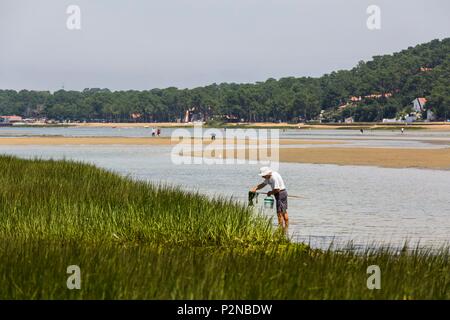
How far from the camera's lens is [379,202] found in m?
31.5

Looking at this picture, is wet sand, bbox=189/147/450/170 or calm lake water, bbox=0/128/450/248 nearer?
calm lake water, bbox=0/128/450/248

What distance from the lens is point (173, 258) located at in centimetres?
1281

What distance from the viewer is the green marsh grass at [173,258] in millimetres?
10680

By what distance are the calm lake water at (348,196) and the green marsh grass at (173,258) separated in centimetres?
359

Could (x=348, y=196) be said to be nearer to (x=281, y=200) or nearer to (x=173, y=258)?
(x=281, y=200)

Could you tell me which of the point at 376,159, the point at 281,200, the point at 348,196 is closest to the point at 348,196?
the point at 348,196

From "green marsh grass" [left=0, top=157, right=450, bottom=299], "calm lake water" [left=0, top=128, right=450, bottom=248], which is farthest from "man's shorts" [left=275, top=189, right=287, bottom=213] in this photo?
"green marsh grass" [left=0, top=157, right=450, bottom=299]

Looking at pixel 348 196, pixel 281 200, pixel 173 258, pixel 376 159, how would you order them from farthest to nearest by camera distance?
1. pixel 376 159
2. pixel 348 196
3. pixel 281 200
4. pixel 173 258

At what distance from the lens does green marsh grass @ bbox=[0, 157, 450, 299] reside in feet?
35.0

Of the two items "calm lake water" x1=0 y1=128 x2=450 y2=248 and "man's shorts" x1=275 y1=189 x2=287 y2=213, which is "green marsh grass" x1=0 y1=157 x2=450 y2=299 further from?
"calm lake water" x1=0 y1=128 x2=450 y2=248

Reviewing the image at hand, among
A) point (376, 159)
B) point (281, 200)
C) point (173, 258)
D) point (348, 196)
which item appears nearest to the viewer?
point (173, 258)

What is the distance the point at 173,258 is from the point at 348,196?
2197 centimetres
